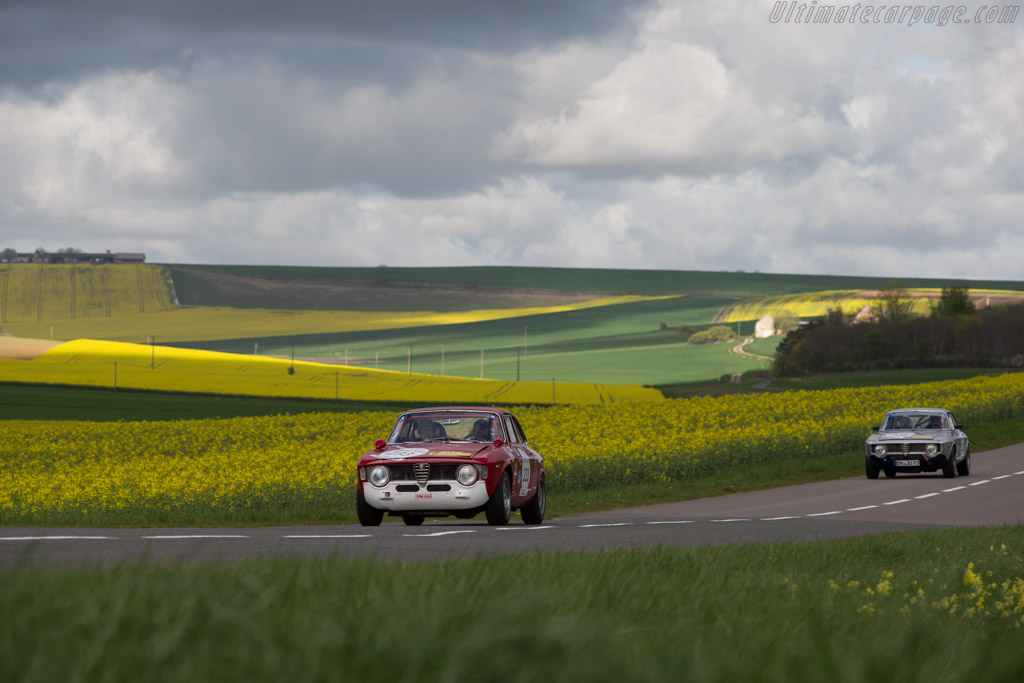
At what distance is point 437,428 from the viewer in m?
19.9

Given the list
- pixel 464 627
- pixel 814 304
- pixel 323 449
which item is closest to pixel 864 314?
pixel 814 304

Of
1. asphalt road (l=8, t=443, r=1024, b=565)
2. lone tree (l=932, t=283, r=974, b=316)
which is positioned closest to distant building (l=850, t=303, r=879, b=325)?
lone tree (l=932, t=283, r=974, b=316)

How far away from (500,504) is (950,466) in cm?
1979

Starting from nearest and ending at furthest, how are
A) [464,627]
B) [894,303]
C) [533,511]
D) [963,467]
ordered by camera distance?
[464,627] < [533,511] < [963,467] < [894,303]

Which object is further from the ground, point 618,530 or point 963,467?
point 618,530

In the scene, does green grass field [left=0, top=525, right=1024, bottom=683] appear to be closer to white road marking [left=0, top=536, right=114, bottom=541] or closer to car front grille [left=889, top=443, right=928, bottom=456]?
white road marking [left=0, top=536, right=114, bottom=541]

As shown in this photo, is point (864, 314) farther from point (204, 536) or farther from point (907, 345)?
point (204, 536)

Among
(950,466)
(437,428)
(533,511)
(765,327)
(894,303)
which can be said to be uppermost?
(894,303)

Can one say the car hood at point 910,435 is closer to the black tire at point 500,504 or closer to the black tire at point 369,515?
the black tire at point 500,504

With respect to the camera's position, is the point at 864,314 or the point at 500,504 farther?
the point at 864,314

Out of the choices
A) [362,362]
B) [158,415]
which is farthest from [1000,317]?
[158,415]

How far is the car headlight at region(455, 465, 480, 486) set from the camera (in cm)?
1842

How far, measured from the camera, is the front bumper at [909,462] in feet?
112

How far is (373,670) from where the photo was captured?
412 centimetres
